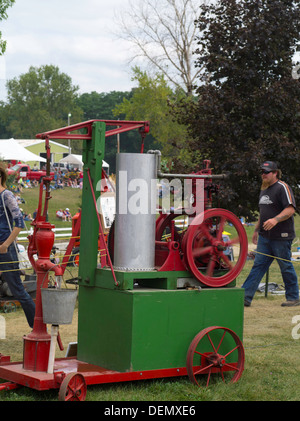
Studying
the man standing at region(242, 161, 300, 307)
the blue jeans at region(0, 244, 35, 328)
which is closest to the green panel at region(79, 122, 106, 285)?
the blue jeans at region(0, 244, 35, 328)

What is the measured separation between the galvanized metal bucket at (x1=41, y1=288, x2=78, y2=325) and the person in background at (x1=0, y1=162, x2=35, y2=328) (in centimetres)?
198

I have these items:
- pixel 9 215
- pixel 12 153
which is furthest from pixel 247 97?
pixel 12 153

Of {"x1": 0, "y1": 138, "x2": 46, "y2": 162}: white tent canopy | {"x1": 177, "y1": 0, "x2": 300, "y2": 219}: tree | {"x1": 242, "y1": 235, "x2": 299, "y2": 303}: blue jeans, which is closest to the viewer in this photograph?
{"x1": 242, "y1": 235, "x2": 299, "y2": 303}: blue jeans

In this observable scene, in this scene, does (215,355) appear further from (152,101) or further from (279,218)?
(152,101)

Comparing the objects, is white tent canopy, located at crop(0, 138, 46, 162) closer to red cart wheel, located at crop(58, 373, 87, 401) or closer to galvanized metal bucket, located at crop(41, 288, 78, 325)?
galvanized metal bucket, located at crop(41, 288, 78, 325)

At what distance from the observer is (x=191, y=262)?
17.6 ft

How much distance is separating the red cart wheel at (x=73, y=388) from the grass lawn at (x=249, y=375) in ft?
0.36

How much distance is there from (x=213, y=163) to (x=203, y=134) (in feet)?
1.86

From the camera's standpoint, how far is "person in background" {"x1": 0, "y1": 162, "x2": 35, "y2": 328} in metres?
6.77

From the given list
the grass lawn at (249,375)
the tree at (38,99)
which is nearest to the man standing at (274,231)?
the grass lawn at (249,375)

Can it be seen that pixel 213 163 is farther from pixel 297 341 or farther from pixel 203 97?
pixel 297 341

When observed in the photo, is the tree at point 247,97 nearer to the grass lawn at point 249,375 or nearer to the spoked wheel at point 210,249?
the grass lawn at point 249,375

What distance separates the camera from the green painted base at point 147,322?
16.7 ft
